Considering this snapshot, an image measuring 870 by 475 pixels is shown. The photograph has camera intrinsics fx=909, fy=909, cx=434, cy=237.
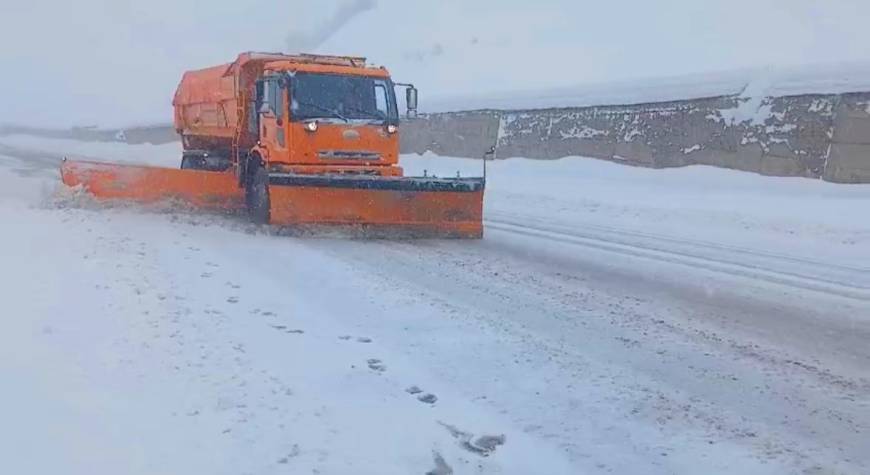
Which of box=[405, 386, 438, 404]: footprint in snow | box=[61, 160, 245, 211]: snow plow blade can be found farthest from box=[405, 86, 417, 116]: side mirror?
box=[405, 386, 438, 404]: footprint in snow

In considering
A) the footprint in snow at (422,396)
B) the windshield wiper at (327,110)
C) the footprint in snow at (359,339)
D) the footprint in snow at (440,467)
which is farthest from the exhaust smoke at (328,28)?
the footprint in snow at (440,467)

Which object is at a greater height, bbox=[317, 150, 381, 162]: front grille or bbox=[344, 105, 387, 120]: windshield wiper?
bbox=[344, 105, 387, 120]: windshield wiper

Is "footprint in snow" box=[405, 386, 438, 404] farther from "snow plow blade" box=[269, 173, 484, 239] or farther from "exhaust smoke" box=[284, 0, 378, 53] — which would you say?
"exhaust smoke" box=[284, 0, 378, 53]

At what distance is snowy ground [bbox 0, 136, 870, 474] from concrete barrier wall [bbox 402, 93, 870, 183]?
388 centimetres

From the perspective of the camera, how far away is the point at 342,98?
12109 mm

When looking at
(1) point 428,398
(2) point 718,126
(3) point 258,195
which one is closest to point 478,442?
(1) point 428,398

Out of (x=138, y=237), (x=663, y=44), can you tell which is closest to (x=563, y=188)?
(x=138, y=237)

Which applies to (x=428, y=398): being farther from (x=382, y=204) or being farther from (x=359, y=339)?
(x=382, y=204)

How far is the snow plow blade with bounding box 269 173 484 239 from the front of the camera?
1112 cm

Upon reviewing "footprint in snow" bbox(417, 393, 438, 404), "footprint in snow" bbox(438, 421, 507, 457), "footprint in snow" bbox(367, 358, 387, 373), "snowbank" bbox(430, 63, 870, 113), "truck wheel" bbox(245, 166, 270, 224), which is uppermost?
"snowbank" bbox(430, 63, 870, 113)

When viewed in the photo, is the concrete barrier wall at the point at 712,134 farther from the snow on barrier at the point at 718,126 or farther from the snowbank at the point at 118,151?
the snowbank at the point at 118,151

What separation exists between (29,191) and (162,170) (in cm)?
467

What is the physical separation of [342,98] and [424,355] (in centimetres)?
707

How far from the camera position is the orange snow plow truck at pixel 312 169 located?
1120 centimetres
